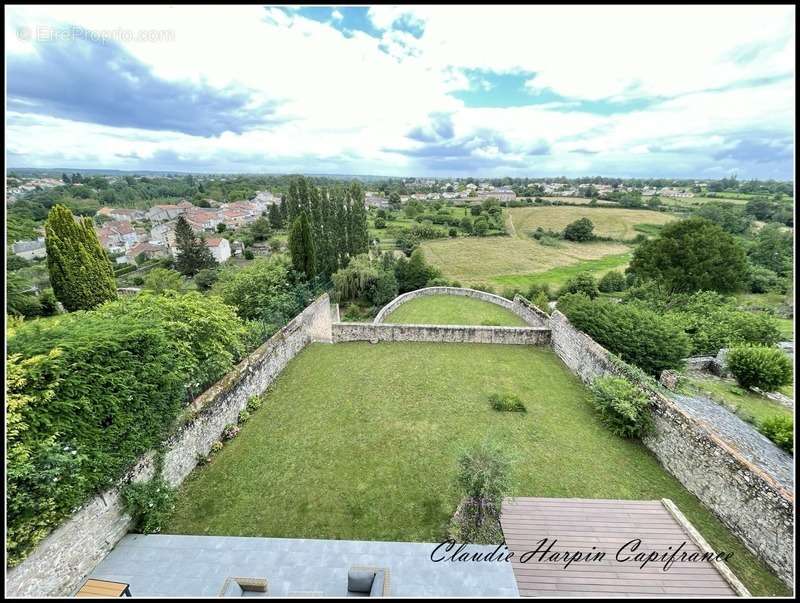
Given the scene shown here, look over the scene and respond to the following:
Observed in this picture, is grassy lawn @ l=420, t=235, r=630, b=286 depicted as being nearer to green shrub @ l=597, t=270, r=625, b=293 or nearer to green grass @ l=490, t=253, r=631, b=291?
green grass @ l=490, t=253, r=631, b=291

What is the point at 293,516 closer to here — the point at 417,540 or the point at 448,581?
the point at 417,540

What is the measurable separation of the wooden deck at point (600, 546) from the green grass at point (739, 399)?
709 centimetres

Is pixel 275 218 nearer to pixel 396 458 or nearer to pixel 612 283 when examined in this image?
pixel 612 283

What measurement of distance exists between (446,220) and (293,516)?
68703mm

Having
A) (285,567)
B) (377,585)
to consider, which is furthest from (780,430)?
(285,567)

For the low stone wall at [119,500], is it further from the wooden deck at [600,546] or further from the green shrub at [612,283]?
the green shrub at [612,283]

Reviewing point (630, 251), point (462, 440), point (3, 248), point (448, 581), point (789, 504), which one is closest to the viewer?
Result: point (3, 248)

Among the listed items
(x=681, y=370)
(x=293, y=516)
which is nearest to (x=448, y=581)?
(x=293, y=516)

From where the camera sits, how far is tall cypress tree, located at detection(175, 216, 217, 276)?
40.2m

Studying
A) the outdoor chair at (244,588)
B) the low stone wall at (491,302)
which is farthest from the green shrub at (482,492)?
the low stone wall at (491,302)

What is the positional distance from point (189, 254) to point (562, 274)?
47.9 m

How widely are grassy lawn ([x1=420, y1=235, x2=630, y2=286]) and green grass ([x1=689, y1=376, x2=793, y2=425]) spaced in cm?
2469

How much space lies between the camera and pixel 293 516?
21.6ft

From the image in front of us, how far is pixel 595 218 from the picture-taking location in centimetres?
6806
